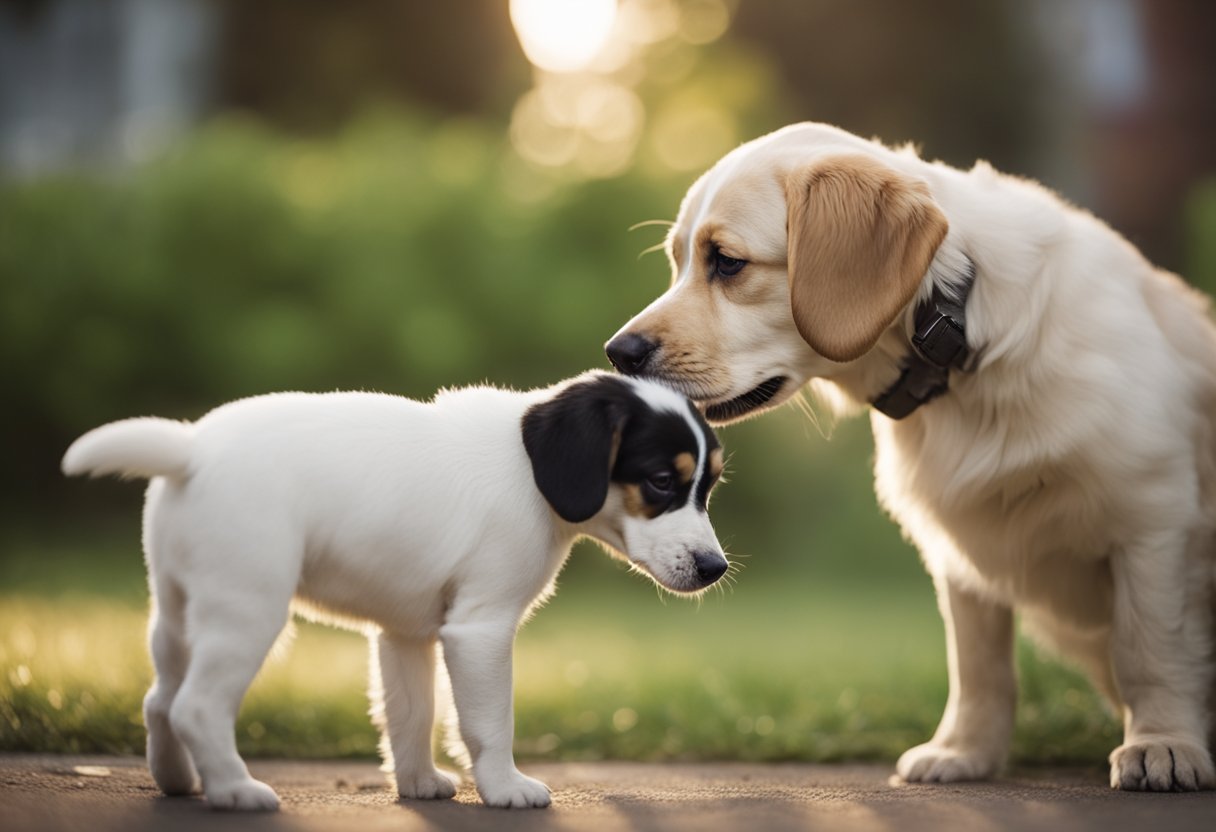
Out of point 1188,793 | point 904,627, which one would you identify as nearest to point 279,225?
point 904,627

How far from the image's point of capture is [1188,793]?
380 cm

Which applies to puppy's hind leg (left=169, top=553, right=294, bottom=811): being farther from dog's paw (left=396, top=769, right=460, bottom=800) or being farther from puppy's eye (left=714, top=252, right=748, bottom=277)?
puppy's eye (left=714, top=252, right=748, bottom=277)

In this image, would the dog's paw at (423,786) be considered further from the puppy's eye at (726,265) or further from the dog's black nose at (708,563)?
the puppy's eye at (726,265)

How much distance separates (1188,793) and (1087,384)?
1.12 metres

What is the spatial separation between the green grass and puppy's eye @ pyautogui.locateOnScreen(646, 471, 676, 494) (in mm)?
1096

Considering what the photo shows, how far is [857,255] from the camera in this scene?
389 centimetres

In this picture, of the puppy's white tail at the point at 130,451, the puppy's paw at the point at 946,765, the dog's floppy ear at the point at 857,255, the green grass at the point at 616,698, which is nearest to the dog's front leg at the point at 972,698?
the puppy's paw at the point at 946,765

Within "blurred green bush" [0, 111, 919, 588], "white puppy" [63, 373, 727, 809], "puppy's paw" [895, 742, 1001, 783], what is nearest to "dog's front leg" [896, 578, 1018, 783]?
"puppy's paw" [895, 742, 1001, 783]

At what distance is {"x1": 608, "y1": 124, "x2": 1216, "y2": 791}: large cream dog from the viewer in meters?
3.93

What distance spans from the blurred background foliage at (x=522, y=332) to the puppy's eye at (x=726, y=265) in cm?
178

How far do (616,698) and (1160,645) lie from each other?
2.40 metres

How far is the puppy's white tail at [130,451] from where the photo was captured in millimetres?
3121

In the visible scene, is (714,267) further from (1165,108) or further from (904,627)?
(1165,108)

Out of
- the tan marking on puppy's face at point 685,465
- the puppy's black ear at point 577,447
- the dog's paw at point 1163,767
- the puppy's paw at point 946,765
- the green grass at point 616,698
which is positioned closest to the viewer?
the puppy's black ear at point 577,447
